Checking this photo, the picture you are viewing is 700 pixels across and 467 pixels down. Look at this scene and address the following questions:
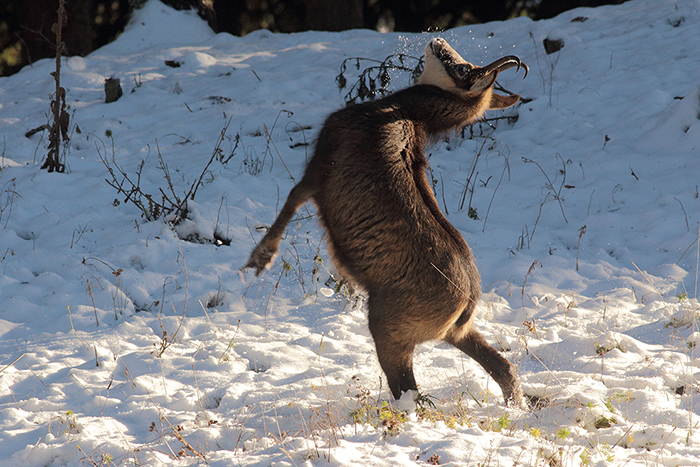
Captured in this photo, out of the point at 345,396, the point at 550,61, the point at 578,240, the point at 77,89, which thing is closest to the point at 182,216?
the point at 345,396

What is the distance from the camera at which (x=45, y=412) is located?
2998mm

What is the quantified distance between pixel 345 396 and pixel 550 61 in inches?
294

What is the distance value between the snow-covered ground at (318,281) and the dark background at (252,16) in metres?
1.55

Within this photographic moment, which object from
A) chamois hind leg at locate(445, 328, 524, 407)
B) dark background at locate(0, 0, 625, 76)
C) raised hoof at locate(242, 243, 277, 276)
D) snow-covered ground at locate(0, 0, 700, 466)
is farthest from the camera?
dark background at locate(0, 0, 625, 76)

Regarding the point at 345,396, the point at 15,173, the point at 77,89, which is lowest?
the point at 345,396

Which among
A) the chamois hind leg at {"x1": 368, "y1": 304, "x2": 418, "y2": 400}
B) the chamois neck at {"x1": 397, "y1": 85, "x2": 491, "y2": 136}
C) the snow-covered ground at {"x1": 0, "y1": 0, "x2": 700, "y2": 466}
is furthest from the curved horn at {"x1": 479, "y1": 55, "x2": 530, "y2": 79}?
the snow-covered ground at {"x1": 0, "y1": 0, "x2": 700, "y2": 466}

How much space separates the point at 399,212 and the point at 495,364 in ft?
3.87

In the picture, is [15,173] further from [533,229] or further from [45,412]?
[533,229]

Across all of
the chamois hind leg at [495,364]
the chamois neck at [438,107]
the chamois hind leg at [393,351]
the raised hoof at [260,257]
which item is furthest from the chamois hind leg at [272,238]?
the chamois hind leg at [495,364]

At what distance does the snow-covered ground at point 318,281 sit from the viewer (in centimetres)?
285

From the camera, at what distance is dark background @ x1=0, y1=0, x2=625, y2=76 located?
1058 cm

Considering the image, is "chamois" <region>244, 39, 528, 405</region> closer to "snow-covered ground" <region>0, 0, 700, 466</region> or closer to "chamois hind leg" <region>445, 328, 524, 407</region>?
"chamois hind leg" <region>445, 328, 524, 407</region>

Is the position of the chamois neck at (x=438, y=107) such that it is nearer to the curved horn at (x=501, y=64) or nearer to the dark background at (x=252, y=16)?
the curved horn at (x=501, y=64)

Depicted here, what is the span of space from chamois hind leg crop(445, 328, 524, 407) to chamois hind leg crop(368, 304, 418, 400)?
0.36 meters
